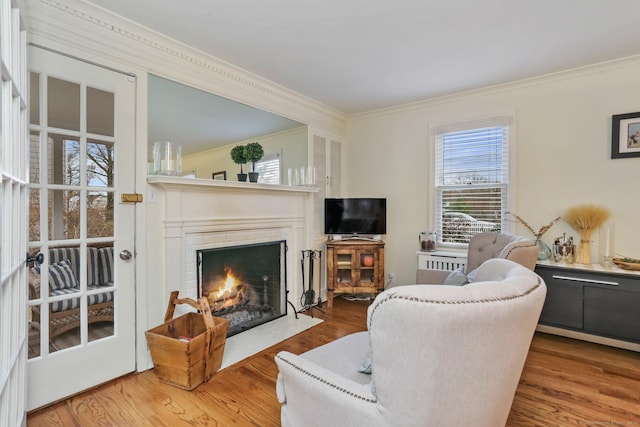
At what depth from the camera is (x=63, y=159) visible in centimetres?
194

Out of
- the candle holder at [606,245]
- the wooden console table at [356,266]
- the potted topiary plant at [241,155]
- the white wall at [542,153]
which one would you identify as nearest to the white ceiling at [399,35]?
the white wall at [542,153]

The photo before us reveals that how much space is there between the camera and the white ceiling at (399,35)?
2018 mm

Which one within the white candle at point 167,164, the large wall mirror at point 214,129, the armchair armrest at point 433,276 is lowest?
the armchair armrest at point 433,276

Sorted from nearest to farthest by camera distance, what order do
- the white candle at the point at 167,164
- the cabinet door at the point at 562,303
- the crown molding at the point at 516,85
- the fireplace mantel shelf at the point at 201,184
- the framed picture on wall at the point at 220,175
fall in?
the fireplace mantel shelf at the point at 201,184, the white candle at the point at 167,164, the cabinet door at the point at 562,303, the crown molding at the point at 516,85, the framed picture on wall at the point at 220,175

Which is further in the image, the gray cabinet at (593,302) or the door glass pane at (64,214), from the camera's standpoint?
the gray cabinet at (593,302)

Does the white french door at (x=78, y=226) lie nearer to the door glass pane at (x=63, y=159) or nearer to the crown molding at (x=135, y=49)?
the door glass pane at (x=63, y=159)

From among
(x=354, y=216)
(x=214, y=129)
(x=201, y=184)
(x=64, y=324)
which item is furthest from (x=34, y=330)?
(x=354, y=216)

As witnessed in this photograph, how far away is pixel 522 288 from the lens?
95 cm

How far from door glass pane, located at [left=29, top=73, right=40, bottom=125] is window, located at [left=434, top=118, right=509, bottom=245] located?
3.57 metres

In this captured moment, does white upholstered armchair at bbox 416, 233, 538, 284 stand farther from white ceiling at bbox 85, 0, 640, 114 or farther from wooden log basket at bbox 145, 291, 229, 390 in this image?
wooden log basket at bbox 145, 291, 229, 390

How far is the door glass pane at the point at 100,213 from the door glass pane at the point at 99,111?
415 mm

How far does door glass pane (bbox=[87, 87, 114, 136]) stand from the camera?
2051mm

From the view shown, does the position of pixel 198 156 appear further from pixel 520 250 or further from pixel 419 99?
pixel 520 250

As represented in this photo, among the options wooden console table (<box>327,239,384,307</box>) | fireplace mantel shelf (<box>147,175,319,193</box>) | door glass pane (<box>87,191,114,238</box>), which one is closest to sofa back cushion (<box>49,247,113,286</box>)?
door glass pane (<box>87,191,114,238</box>)
